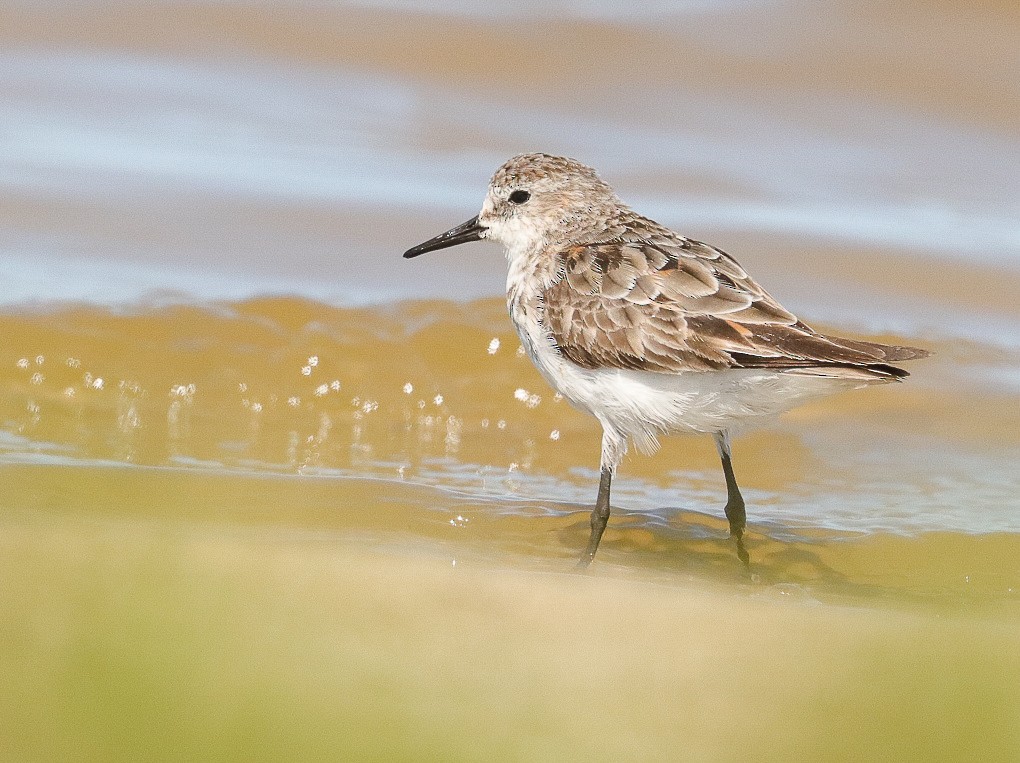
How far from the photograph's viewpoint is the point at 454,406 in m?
8.33

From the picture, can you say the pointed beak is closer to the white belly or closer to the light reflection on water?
the white belly

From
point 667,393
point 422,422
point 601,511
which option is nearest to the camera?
point 667,393

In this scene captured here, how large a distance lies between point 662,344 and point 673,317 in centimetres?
13

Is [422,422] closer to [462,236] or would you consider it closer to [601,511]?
[462,236]

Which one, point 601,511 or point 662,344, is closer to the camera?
point 662,344

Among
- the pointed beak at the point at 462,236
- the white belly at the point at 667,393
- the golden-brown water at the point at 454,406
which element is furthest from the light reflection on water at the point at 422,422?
the pointed beak at the point at 462,236

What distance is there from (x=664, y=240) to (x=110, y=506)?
301cm

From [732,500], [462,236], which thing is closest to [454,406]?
[462,236]

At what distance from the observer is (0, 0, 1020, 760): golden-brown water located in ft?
6.86

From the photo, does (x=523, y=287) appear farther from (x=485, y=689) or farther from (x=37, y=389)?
(x=485, y=689)

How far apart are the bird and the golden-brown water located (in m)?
0.62

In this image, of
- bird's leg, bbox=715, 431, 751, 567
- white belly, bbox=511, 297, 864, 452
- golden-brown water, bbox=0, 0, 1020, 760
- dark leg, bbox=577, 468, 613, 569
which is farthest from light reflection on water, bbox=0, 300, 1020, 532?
white belly, bbox=511, 297, 864, 452

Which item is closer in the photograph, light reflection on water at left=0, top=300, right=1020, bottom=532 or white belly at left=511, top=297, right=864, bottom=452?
white belly at left=511, top=297, right=864, bottom=452

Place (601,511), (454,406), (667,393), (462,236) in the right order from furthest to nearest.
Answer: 1. (454,406)
2. (462,236)
3. (601,511)
4. (667,393)
